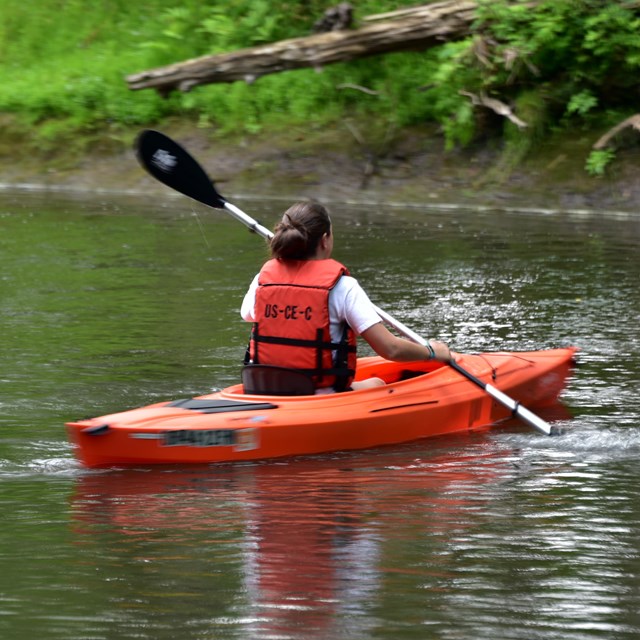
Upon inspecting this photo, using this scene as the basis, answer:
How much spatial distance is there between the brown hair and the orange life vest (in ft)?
0.32

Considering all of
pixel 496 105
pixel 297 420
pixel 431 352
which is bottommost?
pixel 297 420

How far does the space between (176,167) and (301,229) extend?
2203 mm

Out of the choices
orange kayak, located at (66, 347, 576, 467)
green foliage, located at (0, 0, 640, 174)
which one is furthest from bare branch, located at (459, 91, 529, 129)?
orange kayak, located at (66, 347, 576, 467)

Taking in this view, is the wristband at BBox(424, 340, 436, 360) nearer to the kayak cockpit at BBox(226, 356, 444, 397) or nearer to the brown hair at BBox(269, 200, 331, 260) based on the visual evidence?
the kayak cockpit at BBox(226, 356, 444, 397)

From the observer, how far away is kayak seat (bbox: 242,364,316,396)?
221 inches

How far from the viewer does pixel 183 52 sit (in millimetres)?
18078

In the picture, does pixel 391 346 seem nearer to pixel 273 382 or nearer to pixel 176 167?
pixel 273 382

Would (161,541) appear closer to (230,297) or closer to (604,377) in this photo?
(604,377)

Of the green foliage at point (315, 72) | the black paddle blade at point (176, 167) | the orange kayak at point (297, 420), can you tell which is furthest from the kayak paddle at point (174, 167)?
the green foliage at point (315, 72)

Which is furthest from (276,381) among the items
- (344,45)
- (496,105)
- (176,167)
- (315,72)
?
(315,72)

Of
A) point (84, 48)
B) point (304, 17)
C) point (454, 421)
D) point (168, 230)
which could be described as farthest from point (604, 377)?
point (84, 48)

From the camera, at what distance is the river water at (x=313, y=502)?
3.73 metres

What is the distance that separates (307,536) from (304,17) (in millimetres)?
13697

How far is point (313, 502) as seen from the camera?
4.94 meters
